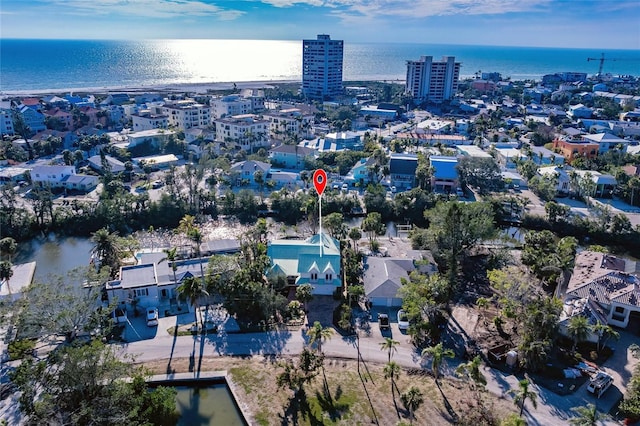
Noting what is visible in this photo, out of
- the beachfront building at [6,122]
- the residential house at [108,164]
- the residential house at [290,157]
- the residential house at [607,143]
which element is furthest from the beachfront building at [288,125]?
the residential house at [607,143]

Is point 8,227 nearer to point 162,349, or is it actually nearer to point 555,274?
point 162,349

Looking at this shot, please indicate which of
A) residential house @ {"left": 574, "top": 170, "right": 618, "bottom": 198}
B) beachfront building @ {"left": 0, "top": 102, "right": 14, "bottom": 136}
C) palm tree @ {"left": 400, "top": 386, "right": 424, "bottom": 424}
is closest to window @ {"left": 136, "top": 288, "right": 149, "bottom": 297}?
palm tree @ {"left": 400, "top": 386, "right": 424, "bottom": 424}

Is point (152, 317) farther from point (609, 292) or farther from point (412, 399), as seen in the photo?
point (609, 292)

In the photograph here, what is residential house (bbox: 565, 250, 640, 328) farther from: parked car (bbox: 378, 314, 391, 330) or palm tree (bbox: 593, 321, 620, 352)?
parked car (bbox: 378, 314, 391, 330)

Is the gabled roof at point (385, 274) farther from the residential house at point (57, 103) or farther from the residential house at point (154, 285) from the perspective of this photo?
the residential house at point (57, 103)

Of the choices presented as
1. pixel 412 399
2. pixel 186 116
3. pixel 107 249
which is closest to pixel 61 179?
pixel 107 249

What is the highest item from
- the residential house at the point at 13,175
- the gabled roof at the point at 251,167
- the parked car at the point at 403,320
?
the gabled roof at the point at 251,167

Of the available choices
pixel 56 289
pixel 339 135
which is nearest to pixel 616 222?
pixel 339 135
